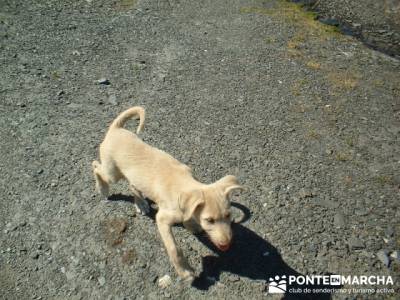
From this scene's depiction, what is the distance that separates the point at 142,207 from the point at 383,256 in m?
3.38

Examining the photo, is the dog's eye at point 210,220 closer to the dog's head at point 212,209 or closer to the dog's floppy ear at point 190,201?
the dog's head at point 212,209

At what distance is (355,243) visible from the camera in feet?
17.4

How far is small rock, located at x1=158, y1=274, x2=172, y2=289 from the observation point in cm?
480

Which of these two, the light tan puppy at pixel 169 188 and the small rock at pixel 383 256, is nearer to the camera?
the light tan puppy at pixel 169 188

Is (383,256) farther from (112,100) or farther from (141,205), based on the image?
(112,100)

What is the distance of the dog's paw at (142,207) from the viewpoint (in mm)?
5504

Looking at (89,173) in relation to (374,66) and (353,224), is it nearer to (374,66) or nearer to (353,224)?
(353,224)

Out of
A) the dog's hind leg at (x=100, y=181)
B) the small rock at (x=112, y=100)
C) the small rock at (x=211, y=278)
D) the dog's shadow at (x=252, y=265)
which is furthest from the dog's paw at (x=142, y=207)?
the small rock at (x=112, y=100)

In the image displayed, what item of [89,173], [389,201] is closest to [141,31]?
[89,173]

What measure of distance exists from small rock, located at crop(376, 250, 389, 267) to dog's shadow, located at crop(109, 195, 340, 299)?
0.80 m

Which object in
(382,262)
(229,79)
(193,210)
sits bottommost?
(382,262)

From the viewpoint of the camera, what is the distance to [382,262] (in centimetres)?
508

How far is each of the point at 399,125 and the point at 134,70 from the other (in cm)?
555

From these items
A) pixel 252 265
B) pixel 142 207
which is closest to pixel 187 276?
pixel 252 265
